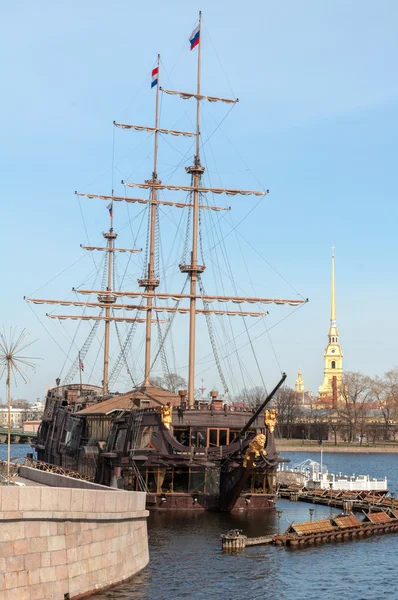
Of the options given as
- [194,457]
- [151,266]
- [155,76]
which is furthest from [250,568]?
[155,76]

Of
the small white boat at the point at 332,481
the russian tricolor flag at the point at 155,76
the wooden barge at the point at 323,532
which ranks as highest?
the russian tricolor flag at the point at 155,76

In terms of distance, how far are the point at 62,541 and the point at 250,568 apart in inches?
428

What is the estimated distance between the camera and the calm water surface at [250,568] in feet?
87.3

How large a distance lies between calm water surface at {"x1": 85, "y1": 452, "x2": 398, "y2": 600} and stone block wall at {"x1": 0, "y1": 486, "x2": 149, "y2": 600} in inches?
33.9

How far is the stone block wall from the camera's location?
18859 mm

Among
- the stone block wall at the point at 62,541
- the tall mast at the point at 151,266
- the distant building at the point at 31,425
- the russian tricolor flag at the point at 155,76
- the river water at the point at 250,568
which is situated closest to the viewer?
the stone block wall at the point at 62,541

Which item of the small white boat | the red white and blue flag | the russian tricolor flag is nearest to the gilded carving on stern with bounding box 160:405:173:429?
the small white boat

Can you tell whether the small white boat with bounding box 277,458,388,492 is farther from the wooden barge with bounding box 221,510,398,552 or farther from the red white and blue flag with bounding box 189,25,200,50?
the red white and blue flag with bounding box 189,25,200,50


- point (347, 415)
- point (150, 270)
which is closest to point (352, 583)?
point (150, 270)

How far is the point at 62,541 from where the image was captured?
68.0 ft

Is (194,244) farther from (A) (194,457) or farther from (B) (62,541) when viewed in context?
(B) (62,541)

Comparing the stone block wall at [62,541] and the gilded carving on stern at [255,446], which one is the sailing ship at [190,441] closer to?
the gilded carving on stern at [255,446]

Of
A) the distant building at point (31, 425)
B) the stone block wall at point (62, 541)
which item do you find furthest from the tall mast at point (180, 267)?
the distant building at point (31, 425)

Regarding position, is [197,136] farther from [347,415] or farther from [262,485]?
[347,415]
